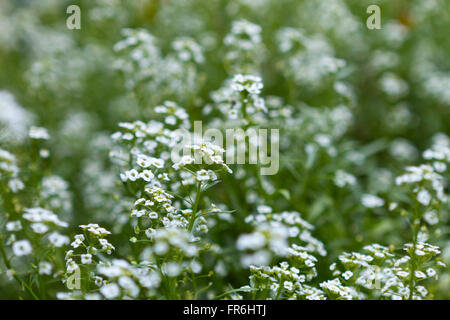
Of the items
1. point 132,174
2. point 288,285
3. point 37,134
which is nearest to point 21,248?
point 132,174

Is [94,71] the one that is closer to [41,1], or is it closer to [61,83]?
[61,83]

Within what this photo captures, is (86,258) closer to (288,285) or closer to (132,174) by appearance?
(132,174)

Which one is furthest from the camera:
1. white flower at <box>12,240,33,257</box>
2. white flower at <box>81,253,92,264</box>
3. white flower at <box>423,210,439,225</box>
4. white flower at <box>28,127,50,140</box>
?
white flower at <box>28,127,50,140</box>

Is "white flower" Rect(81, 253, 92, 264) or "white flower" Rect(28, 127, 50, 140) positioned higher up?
"white flower" Rect(28, 127, 50, 140)

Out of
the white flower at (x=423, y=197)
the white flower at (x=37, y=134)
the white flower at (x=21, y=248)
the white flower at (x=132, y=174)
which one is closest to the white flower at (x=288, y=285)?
the white flower at (x=423, y=197)

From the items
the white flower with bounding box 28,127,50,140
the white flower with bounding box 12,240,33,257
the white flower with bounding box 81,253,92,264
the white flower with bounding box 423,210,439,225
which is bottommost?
the white flower with bounding box 81,253,92,264

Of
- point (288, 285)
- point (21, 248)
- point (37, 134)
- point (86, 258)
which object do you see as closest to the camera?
point (21, 248)

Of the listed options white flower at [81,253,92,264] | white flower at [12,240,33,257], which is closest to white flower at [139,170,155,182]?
white flower at [81,253,92,264]

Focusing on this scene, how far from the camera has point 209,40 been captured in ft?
18.1

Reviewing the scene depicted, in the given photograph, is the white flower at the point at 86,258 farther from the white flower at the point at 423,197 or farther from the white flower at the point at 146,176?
the white flower at the point at 423,197

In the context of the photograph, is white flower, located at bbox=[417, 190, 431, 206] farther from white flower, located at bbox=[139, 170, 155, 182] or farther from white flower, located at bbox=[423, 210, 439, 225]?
white flower, located at bbox=[139, 170, 155, 182]

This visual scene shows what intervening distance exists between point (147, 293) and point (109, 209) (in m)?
1.94
